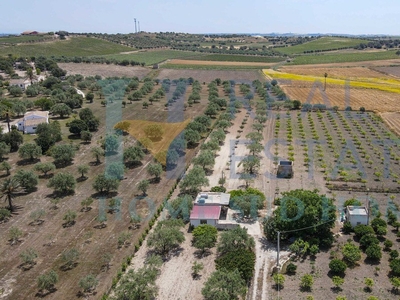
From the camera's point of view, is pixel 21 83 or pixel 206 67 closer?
pixel 21 83

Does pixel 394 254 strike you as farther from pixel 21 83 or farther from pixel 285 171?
pixel 21 83

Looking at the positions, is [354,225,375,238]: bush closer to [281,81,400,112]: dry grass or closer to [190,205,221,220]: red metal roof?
[190,205,221,220]: red metal roof

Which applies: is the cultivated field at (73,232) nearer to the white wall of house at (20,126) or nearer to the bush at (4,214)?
the bush at (4,214)

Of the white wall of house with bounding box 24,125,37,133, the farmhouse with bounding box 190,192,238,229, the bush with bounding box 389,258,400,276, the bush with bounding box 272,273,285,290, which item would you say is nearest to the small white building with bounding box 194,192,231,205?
the farmhouse with bounding box 190,192,238,229

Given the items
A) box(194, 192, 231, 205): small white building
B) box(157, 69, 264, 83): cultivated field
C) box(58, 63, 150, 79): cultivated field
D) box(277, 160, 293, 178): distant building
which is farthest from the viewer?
box(58, 63, 150, 79): cultivated field

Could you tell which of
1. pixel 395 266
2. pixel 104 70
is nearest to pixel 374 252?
pixel 395 266
